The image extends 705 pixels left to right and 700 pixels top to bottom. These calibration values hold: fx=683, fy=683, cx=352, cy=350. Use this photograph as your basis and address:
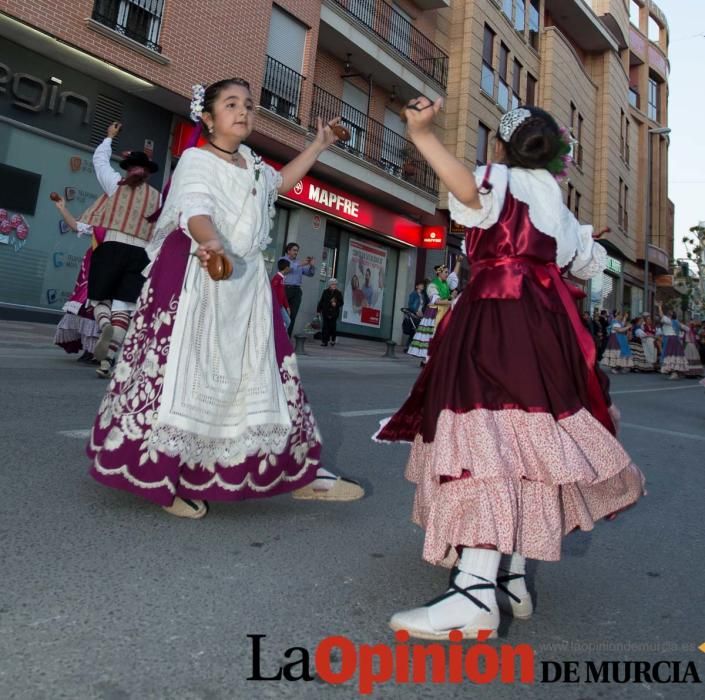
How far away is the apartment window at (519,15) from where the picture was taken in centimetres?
2558

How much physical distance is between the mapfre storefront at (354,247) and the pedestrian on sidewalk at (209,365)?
14.0 meters

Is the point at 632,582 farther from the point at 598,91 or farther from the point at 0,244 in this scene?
the point at 598,91

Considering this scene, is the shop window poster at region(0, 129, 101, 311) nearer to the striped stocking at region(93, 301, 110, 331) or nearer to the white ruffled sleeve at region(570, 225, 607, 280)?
the striped stocking at region(93, 301, 110, 331)

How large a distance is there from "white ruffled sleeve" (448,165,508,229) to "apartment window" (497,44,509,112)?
23.9m

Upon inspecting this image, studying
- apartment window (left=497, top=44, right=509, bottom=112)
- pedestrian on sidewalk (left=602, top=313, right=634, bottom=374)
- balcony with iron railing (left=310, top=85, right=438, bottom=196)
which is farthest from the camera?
apartment window (left=497, top=44, right=509, bottom=112)

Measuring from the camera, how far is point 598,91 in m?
33.5

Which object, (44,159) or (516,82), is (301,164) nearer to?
(44,159)

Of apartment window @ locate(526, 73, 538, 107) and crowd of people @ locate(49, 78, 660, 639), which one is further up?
apartment window @ locate(526, 73, 538, 107)

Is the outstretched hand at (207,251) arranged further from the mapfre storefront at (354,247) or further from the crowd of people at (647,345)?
the crowd of people at (647,345)

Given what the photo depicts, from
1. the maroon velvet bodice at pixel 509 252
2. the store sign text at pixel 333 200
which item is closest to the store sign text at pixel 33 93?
the store sign text at pixel 333 200

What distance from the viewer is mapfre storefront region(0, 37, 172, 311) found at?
1176 centimetres

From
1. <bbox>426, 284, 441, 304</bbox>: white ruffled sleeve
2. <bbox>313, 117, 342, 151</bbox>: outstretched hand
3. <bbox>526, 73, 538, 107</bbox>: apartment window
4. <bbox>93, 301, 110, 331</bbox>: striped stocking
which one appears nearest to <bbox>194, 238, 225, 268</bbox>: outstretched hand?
<bbox>313, 117, 342, 151</bbox>: outstretched hand

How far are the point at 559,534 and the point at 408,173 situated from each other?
65.1 feet

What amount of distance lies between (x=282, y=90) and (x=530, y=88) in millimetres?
14668
